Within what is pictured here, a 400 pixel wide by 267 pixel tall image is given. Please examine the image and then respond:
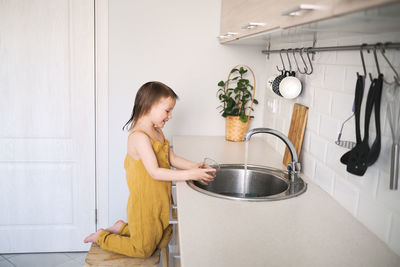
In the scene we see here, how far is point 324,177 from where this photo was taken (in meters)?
1.66

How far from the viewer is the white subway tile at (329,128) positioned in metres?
1.56

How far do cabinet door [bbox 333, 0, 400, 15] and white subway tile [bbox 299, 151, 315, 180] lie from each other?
1.07 metres

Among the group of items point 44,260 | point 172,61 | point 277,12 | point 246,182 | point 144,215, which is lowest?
point 44,260

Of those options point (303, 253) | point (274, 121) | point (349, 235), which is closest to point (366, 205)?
point (349, 235)

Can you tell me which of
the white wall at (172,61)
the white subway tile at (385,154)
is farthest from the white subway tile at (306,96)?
the white wall at (172,61)

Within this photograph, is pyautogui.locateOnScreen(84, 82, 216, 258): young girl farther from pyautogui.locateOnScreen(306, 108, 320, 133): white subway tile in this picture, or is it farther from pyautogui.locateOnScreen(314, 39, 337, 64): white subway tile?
pyautogui.locateOnScreen(314, 39, 337, 64): white subway tile

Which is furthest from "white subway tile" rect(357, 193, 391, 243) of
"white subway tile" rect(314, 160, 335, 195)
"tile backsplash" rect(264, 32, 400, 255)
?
"white subway tile" rect(314, 160, 335, 195)

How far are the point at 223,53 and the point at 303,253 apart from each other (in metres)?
A: 1.85

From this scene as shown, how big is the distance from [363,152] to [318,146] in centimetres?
47

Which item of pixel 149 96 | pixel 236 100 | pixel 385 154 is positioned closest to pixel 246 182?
pixel 149 96

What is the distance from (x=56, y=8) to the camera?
2.60 meters

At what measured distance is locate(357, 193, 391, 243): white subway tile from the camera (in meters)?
1.22

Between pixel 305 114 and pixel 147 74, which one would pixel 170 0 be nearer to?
pixel 147 74

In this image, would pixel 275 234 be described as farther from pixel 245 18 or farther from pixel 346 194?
pixel 245 18
